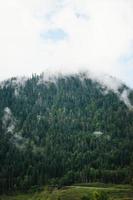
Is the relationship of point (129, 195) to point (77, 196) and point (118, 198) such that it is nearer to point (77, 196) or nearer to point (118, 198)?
point (118, 198)

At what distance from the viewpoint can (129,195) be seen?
652 ft

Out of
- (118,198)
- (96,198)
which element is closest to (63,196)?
(118,198)

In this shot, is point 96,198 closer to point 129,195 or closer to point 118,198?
point 118,198

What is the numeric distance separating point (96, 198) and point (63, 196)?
59.4m

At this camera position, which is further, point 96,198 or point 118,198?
point 118,198

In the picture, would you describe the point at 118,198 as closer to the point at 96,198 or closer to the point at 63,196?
the point at 63,196

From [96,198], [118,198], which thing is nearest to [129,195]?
[118,198]

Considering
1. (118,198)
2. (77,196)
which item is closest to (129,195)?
(118,198)

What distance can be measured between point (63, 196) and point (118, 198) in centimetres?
2777

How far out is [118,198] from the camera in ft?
617

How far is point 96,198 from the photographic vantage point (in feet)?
453

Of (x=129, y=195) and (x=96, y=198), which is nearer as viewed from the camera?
(x=96, y=198)

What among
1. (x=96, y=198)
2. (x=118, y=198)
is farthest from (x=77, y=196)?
(x=96, y=198)

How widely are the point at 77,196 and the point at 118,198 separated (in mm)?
21231
